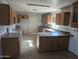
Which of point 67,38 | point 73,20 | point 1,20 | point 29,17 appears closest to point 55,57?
point 67,38

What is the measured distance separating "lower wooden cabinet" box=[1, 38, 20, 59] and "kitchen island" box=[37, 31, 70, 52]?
1281mm

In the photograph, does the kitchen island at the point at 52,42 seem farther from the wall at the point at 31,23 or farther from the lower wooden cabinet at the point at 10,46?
the wall at the point at 31,23

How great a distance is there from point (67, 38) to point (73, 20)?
2.61 meters

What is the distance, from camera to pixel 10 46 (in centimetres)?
416

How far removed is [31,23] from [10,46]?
7.68 m

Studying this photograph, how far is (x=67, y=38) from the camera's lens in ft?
17.7

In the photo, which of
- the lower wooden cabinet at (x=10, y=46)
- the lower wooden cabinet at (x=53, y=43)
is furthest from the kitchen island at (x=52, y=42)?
the lower wooden cabinet at (x=10, y=46)

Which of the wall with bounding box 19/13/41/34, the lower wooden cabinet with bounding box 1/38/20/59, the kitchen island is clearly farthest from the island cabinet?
the wall with bounding box 19/13/41/34

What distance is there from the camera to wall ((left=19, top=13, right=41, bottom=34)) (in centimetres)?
1159

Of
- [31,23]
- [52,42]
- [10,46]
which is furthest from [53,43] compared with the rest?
[31,23]

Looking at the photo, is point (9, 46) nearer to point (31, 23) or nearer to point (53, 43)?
point (53, 43)

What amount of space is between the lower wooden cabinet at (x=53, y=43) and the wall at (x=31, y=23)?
6581mm

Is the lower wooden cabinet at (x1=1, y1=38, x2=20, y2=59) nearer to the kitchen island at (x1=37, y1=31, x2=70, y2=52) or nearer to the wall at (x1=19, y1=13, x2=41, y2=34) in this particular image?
the kitchen island at (x1=37, y1=31, x2=70, y2=52)

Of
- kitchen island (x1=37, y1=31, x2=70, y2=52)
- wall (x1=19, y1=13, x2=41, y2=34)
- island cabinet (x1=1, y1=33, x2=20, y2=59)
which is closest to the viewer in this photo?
island cabinet (x1=1, y1=33, x2=20, y2=59)
